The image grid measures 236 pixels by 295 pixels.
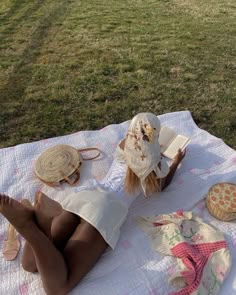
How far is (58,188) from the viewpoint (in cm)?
217

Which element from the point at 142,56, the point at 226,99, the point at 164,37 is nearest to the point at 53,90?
the point at 142,56

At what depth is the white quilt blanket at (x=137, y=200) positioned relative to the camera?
165cm

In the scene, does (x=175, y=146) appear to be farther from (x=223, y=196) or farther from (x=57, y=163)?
(x=57, y=163)

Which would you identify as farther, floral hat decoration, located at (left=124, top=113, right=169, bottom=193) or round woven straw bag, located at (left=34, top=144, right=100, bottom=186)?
round woven straw bag, located at (left=34, top=144, right=100, bottom=186)

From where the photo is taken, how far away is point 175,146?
224 cm

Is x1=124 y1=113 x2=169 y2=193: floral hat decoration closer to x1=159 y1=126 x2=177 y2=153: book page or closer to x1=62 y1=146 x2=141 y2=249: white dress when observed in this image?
x1=62 y1=146 x2=141 y2=249: white dress

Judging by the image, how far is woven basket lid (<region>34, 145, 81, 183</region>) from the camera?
7.13ft

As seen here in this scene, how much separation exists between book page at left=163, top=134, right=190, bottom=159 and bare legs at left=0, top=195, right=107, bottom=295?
2.46ft

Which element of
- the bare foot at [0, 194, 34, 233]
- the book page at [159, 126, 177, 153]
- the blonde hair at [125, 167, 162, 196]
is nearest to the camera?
the bare foot at [0, 194, 34, 233]

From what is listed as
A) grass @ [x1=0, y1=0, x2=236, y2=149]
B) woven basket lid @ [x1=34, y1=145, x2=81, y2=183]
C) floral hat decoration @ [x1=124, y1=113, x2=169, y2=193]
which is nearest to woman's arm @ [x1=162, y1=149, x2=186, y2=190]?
floral hat decoration @ [x1=124, y1=113, x2=169, y2=193]

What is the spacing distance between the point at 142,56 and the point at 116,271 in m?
2.59

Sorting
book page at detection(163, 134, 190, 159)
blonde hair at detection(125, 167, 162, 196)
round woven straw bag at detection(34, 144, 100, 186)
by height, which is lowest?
round woven straw bag at detection(34, 144, 100, 186)

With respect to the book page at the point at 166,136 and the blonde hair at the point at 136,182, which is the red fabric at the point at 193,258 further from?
the book page at the point at 166,136

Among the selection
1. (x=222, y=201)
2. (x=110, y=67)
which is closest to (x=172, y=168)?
(x=222, y=201)
